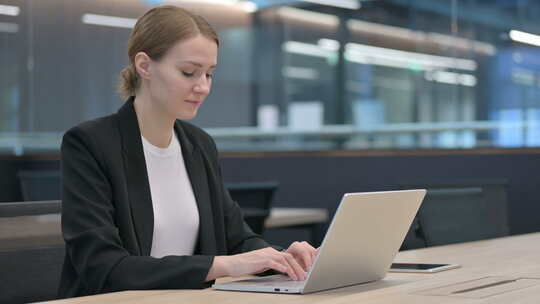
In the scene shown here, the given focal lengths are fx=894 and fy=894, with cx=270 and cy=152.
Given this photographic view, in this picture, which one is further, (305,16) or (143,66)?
(305,16)

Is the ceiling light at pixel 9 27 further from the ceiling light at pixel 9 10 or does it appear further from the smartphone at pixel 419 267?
the smartphone at pixel 419 267

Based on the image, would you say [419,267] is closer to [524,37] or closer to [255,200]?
[255,200]

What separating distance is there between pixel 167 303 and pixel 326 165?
439cm

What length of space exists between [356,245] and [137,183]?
647 millimetres

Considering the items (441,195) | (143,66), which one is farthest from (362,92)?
(143,66)

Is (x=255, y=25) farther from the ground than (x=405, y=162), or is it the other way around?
(x=255, y=25)

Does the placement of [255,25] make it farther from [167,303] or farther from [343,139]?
[167,303]

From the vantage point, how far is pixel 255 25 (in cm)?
672

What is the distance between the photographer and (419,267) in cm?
225

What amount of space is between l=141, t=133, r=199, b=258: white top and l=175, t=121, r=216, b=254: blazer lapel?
2cm

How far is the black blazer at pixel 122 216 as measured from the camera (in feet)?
6.43

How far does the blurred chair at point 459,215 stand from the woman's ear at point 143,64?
4.17ft

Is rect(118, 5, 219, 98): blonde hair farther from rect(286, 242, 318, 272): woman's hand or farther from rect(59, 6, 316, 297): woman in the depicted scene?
rect(286, 242, 318, 272): woman's hand

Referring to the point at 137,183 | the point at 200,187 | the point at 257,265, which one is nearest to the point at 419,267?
the point at 257,265
